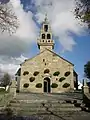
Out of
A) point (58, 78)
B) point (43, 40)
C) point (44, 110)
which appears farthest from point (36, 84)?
point (44, 110)

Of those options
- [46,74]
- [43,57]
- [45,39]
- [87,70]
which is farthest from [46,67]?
[87,70]

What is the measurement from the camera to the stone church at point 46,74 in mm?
47281

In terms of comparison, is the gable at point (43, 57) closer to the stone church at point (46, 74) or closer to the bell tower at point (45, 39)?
the stone church at point (46, 74)

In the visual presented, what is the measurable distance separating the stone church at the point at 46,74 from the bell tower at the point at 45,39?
6.87m

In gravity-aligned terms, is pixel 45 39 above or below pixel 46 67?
above

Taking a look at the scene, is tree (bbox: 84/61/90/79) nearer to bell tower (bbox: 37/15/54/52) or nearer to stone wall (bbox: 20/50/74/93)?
bell tower (bbox: 37/15/54/52)

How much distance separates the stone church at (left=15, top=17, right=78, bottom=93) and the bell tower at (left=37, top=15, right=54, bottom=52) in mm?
6871

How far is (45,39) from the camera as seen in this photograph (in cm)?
5750

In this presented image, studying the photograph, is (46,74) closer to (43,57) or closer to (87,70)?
(43,57)

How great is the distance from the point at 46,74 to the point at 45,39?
41.8ft

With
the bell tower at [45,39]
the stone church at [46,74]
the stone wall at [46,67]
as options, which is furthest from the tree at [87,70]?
the stone wall at [46,67]

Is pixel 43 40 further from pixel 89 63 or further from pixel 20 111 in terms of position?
pixel 20 111

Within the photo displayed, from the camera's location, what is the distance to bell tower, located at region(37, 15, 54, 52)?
5675 centimetres

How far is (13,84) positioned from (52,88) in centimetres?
2276
